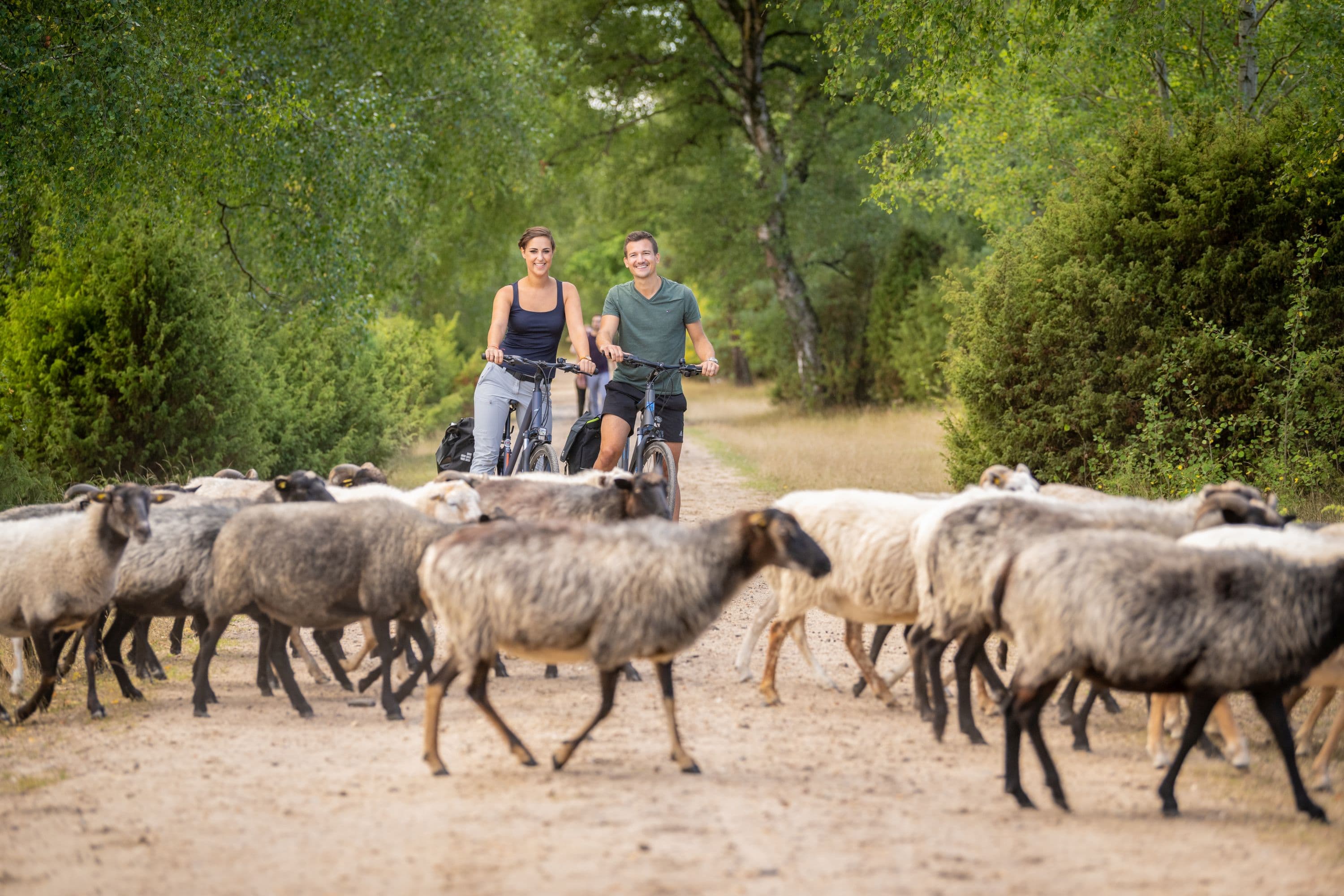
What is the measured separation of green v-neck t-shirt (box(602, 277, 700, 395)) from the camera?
10.3 m

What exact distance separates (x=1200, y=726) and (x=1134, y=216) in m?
9.40

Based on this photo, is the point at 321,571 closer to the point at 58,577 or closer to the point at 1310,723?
the point at 58,577

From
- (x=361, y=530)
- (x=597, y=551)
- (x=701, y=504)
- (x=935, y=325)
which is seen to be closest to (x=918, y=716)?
(x=597, y=551)

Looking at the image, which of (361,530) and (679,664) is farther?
(679,664)

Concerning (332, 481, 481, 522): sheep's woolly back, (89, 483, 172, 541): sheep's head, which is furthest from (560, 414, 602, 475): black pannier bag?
(89, 483, 172, 541): sheep's head

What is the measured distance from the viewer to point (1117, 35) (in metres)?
15.2

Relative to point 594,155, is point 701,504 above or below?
below

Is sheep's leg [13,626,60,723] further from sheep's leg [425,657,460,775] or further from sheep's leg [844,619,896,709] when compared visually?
sheep's leg [844,619,896,709]

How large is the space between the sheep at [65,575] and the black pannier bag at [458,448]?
16.6 feet

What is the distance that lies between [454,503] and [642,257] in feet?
10.1

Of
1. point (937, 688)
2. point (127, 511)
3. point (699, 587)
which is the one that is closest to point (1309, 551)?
point (937, 688)

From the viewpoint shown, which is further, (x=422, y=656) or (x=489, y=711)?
(x=422, y=656)

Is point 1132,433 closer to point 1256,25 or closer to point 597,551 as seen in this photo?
point 1256,25

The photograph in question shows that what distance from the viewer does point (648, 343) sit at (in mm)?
10305
